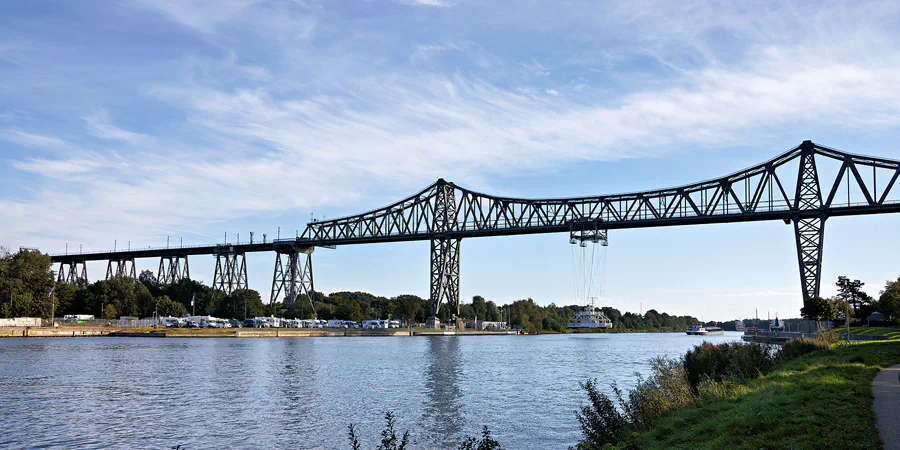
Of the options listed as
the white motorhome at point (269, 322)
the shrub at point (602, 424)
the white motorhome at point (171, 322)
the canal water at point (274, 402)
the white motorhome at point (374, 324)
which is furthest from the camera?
the white motorhome at point (374, 324)

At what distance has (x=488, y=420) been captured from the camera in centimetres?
2981

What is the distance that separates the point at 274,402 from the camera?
35.0m

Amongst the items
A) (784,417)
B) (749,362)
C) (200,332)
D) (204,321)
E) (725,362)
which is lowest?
(200,332)

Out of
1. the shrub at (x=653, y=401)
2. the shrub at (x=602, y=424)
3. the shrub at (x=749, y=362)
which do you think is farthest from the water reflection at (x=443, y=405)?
the shrub at (x=749, y=362)

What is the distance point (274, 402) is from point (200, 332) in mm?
88984

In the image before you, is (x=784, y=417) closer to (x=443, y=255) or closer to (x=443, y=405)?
(x=443, y=405)

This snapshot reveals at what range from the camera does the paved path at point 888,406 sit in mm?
14625

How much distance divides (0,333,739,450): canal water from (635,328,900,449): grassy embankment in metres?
5.91

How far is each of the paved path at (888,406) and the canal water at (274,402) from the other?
972 centimetres

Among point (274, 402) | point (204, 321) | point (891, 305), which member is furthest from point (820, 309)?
point (204, 321)

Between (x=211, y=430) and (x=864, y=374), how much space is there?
76.9ft

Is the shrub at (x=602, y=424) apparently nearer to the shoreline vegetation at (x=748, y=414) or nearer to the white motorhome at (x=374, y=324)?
the shoreline vegetation at (x=748, y=414)

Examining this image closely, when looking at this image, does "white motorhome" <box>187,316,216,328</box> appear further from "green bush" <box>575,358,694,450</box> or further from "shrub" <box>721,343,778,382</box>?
"green bush" <box>575,358,694,450</box>

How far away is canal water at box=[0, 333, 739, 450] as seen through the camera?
84.1 ft
